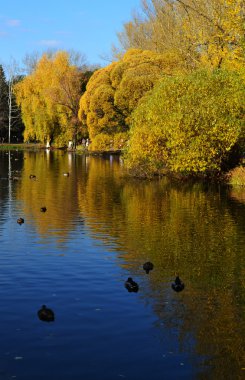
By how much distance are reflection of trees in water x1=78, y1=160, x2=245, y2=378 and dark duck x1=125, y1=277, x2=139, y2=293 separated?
0.29 meters

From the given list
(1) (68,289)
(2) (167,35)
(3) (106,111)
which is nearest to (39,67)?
(3) (106,111)

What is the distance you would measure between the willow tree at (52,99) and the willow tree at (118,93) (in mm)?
13850

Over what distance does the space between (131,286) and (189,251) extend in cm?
515

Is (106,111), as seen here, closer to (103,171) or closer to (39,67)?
(103,171)

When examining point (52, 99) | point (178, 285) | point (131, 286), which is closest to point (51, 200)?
point (131, 286)

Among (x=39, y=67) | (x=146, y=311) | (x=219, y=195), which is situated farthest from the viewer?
(x=39, y=67)

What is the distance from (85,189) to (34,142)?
7418cm

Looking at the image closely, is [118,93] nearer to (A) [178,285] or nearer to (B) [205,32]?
(B) [205,32]

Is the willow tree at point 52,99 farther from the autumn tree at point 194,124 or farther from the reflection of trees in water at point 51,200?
the autumn tree at point 194,124

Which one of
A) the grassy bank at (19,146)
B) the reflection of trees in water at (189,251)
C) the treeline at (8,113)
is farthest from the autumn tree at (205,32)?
the treeline at (8,113)

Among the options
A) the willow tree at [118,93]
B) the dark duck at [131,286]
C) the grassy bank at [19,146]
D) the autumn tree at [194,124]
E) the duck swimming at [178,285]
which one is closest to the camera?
the dark duck at [131,286]

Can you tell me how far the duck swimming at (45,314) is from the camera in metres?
11.2

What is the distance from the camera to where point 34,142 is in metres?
108

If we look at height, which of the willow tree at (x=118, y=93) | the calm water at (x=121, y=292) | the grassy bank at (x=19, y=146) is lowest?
the calm water at (x=121, y=292)
